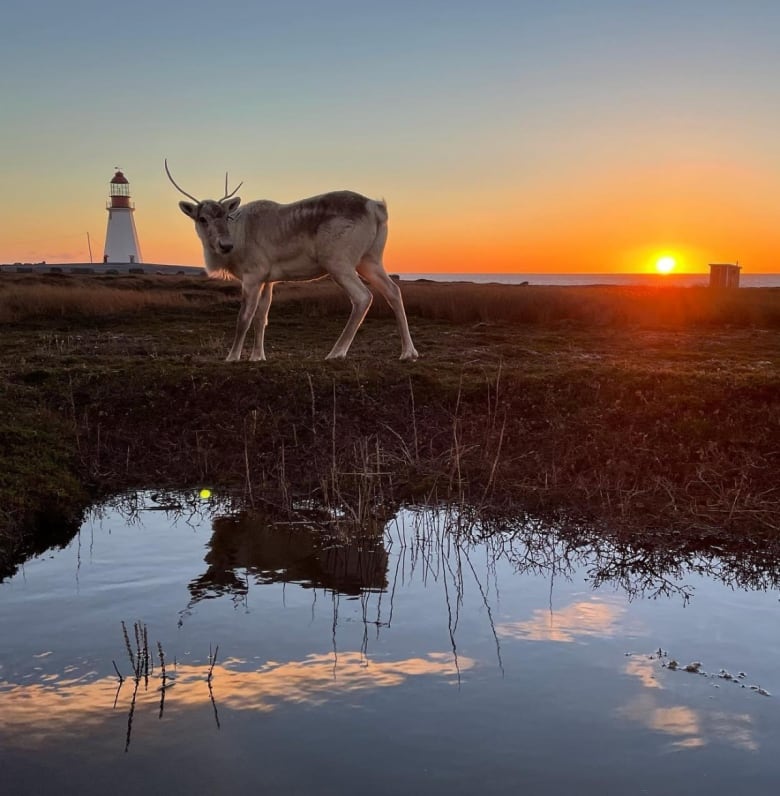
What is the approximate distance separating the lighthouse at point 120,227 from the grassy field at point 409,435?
8485 centimetres

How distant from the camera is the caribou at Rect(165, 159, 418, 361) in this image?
1220cm

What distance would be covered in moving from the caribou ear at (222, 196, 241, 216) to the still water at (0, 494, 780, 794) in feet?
19.1

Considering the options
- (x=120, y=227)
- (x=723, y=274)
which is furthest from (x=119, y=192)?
(x=723, y=274)

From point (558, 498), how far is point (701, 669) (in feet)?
10.8

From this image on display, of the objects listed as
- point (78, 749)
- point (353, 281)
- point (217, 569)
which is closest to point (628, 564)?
point (217, 569)

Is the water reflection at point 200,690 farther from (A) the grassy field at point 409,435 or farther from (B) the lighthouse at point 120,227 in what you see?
(B) the lighthouse at point 120,227

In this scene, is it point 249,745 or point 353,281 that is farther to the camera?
point 353,281

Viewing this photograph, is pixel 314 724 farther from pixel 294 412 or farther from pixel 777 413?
pixel 777 413

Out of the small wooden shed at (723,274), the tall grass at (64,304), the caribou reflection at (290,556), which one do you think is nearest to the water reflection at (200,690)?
the caribou reflection at (290,556)

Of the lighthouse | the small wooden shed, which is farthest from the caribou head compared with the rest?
the lighthouse

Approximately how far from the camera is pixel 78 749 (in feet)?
14.0

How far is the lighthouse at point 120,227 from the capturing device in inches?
3698

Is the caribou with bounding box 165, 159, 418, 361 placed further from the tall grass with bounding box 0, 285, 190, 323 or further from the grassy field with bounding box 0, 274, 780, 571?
the tall grass with bounding box 0, 285, 190, 323

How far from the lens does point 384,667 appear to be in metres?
5.13
